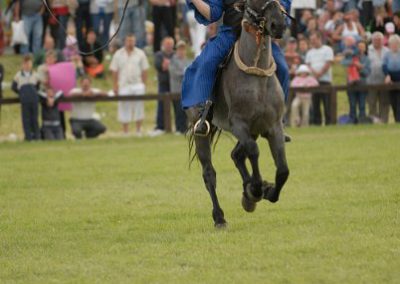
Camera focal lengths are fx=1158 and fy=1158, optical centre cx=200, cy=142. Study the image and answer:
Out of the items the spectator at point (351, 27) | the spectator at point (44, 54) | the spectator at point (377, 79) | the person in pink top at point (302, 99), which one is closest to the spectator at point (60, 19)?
the spectator at point (44, 54)

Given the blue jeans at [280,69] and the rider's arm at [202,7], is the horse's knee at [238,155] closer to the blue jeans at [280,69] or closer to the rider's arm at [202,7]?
the blue jeans at [280,69]

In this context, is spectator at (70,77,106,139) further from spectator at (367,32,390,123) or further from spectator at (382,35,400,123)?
spectator at (382,35,400,123)

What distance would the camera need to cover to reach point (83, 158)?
19.7 m

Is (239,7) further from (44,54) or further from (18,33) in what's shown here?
(18,33)

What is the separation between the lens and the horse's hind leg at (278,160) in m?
10.5

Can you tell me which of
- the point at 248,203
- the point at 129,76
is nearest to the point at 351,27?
the point at 129,76

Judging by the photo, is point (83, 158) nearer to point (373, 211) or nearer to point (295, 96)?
point (295, 96)

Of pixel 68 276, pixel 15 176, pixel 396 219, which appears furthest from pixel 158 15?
pixel 68 276

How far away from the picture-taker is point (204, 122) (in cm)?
1109

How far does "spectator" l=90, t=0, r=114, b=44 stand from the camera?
27.2 metres

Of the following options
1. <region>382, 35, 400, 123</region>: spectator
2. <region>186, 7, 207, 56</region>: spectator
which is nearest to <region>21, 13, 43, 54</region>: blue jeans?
<region>186, 7, 207, 56</region>: spectator

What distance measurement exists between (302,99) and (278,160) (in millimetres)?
13473

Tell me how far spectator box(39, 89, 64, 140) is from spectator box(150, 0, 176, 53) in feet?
13.8

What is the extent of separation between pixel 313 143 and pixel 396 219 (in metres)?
9.53
